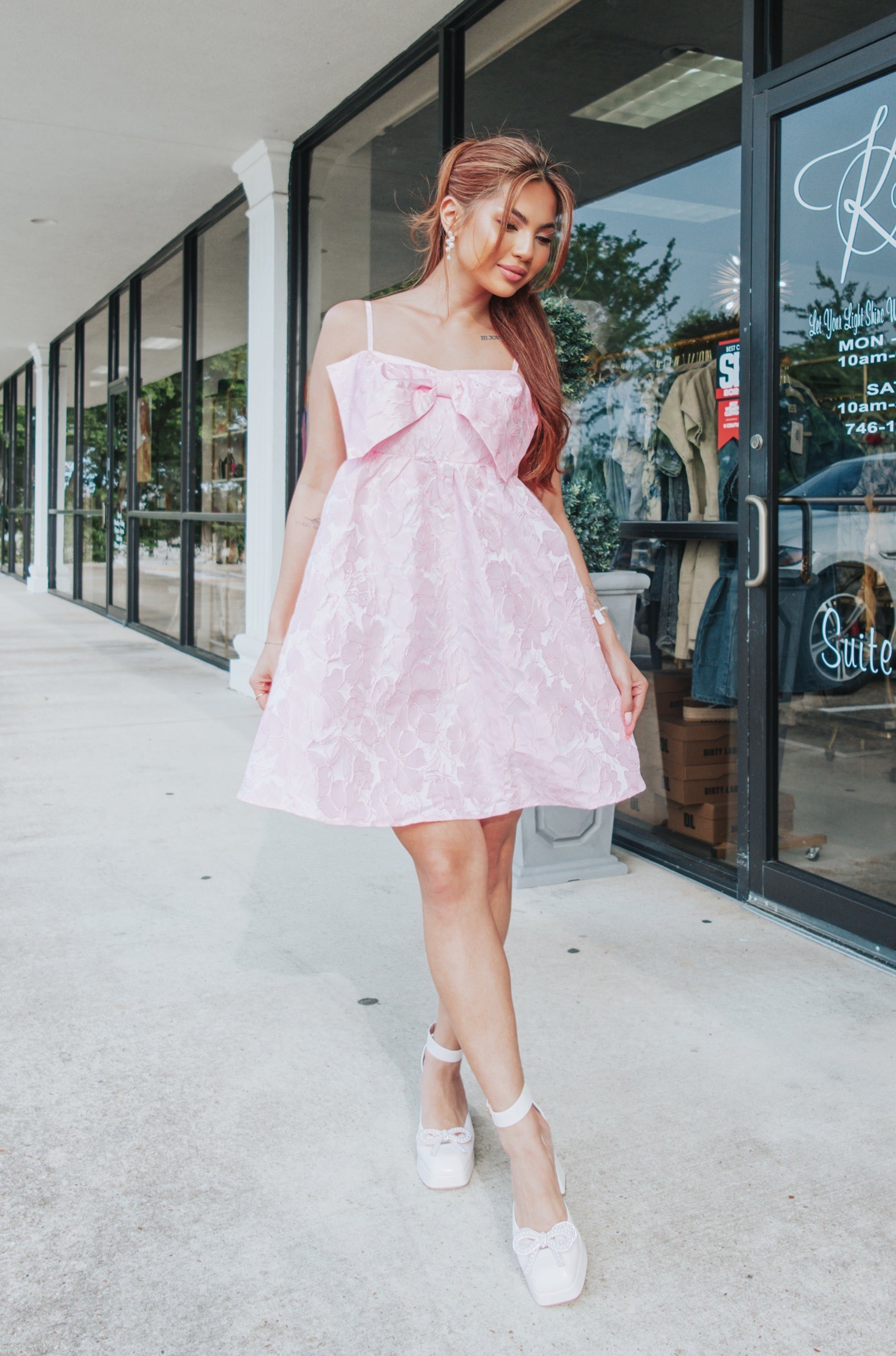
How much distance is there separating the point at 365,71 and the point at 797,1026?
461cm

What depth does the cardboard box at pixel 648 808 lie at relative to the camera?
357 centimetres

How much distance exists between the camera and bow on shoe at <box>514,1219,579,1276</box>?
148cm

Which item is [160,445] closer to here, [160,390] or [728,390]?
[160,390]

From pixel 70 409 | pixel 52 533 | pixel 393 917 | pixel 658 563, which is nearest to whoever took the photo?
pixel 393 917

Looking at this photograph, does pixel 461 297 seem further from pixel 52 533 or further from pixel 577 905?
pixel 52 533

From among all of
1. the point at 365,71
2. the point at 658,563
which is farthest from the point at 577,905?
the point at 365,71

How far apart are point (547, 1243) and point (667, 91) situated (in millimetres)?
3613

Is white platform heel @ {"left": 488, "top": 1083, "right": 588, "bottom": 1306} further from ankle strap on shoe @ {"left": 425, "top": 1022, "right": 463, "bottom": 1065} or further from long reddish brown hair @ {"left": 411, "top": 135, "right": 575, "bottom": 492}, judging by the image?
long reddish brown hair @ {"left": 411, "top": 135, "right": 575, "bottom": 492}

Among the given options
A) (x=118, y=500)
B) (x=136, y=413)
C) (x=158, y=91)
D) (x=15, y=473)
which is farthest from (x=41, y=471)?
(x=158, y=91)

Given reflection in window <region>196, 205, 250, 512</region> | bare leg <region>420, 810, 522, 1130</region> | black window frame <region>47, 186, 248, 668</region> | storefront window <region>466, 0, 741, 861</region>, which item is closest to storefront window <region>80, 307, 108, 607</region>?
black window frame <region>47, 186, 248, 668</region>

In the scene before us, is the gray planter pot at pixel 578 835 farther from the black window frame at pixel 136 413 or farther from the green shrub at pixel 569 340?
the black window frame at pixel 136 413

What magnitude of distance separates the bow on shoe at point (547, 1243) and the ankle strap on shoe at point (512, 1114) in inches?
5.2

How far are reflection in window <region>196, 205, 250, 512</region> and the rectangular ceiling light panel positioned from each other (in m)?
3.30

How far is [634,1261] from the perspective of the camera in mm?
1559
